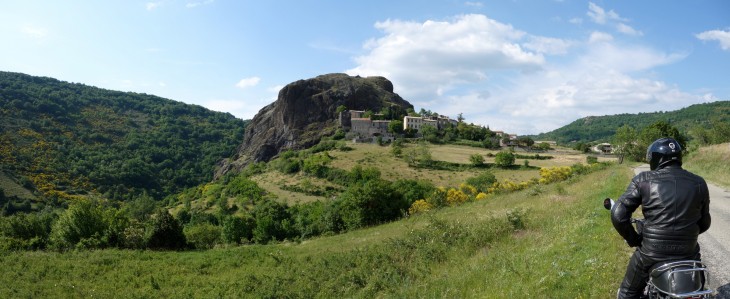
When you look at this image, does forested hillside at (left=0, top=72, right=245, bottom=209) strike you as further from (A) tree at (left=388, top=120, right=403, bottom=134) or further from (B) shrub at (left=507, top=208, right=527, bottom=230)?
(B) shrub at (left=507, top=208, right=527, bottom=230)

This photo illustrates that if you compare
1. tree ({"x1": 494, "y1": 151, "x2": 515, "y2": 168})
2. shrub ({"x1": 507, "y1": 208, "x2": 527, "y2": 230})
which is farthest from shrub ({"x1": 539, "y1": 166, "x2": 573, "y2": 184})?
tree ({"x1": 494, "y1": 151, "x2": 515, "y2": 168})

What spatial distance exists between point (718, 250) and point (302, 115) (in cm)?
16145

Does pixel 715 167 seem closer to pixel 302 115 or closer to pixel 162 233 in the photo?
pixel 162 233

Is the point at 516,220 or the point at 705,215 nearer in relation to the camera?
the point at 705,215

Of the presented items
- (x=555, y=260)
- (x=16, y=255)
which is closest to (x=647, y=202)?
(x=555, y=260)

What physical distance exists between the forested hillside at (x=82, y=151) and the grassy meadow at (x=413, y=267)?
9312cm

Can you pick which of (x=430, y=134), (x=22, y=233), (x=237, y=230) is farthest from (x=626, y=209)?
(x=430, y=134)

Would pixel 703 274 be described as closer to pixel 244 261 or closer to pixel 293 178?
pixel 244 261

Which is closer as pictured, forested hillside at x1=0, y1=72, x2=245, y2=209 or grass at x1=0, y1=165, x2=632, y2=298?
grass at x1=0, y1=165, x2=632, y2=298

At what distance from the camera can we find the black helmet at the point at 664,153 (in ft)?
14.3

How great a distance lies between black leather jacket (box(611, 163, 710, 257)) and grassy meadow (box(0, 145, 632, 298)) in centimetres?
242

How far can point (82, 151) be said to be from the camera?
138 meters

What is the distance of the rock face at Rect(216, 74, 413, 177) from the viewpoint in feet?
517

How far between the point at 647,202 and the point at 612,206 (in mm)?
447
